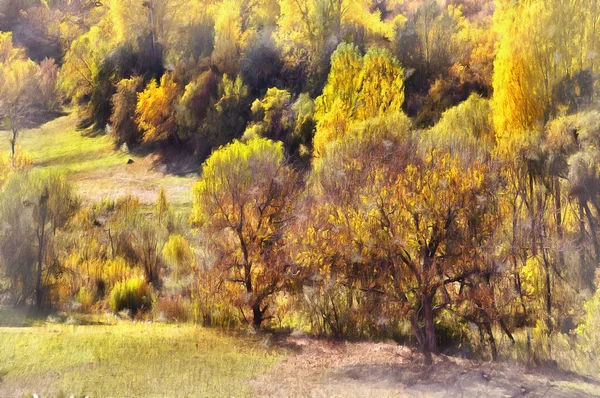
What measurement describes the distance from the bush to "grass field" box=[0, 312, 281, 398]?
0.64 metres

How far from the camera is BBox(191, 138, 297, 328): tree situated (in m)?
7.97

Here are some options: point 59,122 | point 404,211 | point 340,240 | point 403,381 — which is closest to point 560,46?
point 404,211

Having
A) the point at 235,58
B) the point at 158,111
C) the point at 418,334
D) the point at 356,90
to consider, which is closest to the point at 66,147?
the point at 158,111

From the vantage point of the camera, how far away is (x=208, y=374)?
6.92 m

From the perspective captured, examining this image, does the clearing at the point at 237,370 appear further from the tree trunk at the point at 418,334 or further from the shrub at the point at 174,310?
the shrub at the point at 174,310

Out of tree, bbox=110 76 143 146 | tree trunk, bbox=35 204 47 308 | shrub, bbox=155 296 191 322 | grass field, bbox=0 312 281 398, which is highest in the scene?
tree, bbox=110 76 143 146

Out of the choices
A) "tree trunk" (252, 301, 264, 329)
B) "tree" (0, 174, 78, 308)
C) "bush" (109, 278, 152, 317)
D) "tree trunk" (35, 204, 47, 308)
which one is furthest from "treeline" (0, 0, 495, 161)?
"tree trunk" (252, 301, 264, 329)

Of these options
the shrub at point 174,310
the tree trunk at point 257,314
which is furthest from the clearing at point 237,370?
the shrub at point 174,310

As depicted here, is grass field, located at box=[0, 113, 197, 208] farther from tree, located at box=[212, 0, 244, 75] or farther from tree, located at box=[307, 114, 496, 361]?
tree, located at box=[307, 114, 496, 361]

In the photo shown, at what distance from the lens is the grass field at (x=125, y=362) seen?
22.2 feet

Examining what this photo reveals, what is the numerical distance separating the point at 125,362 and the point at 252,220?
260 centimetres

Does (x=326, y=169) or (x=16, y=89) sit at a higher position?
→ (x=16, y=89)

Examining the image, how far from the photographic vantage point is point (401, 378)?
6.58 meters

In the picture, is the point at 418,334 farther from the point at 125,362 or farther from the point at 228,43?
the point at 228,43
